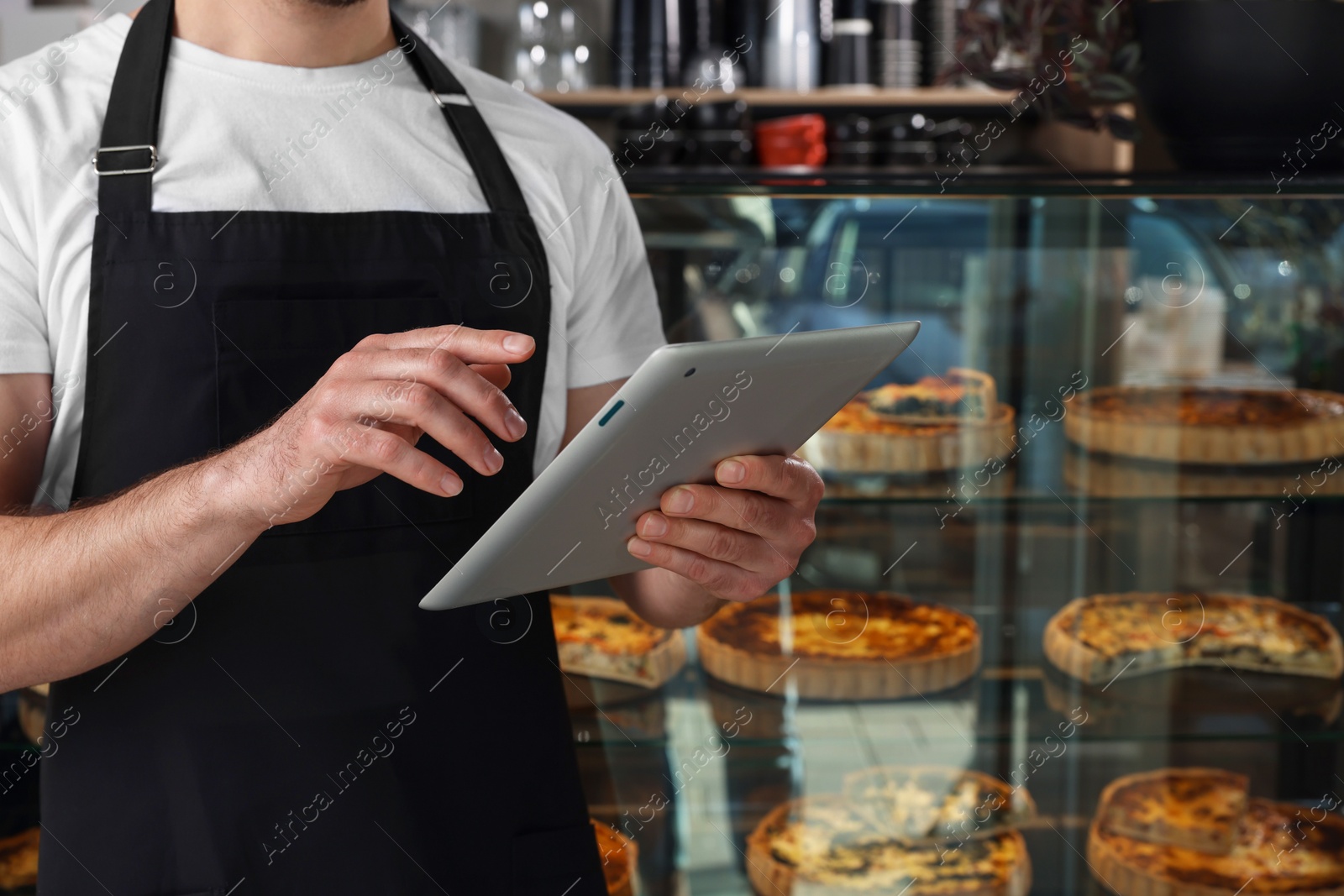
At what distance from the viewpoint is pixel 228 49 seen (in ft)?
3.57

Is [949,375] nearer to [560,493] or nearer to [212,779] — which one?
[560,493]

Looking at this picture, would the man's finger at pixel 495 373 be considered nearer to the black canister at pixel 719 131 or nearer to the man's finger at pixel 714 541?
the man's finger at pixel 714 541

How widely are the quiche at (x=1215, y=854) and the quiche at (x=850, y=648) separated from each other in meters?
0.33

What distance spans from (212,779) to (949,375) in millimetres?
1089

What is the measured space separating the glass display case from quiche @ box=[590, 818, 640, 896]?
0.11 feet

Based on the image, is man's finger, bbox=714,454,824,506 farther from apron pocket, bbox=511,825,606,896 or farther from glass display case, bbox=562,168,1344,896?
glass display case, bbox=562,168,1344,896

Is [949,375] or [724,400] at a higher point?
[724,400]

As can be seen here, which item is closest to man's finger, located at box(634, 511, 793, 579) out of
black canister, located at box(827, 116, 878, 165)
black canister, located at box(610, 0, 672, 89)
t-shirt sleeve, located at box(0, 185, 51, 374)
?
t-shirt sleeve, located at box(0, 185, 51, 374)

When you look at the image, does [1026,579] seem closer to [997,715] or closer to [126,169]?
Result: [997,715]

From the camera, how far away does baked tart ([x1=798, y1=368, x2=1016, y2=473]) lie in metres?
1.60

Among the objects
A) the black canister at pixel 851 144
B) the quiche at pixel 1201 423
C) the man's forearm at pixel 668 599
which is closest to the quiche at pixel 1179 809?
the quiche at pixel 1201 423

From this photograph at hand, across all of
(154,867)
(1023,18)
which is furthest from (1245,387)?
(154,867)

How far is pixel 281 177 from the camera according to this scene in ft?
3.52

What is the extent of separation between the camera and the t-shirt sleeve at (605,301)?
1.21 meters
